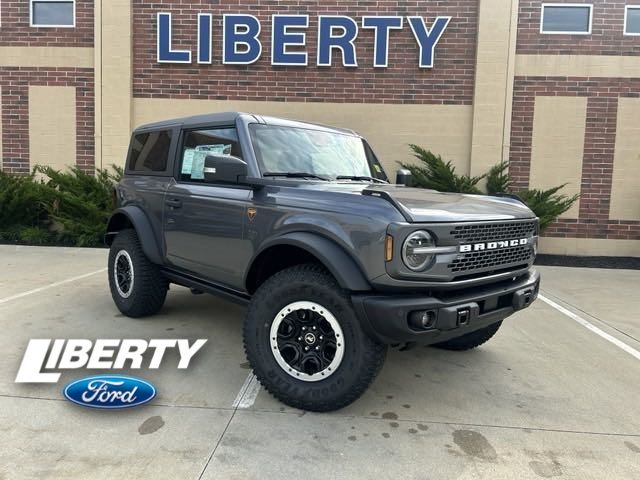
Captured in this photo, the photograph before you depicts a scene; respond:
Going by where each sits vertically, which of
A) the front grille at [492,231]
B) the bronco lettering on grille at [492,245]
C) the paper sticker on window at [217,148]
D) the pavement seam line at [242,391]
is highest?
the paper sticker on window at [217,148]

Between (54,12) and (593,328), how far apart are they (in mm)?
11478

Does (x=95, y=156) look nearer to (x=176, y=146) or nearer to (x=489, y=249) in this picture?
(x=176, y=146)

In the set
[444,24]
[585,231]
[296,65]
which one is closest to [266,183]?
[296,65]

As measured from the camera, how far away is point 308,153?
381cm

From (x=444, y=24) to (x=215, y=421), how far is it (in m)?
9.18

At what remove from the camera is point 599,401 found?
10.9 ft

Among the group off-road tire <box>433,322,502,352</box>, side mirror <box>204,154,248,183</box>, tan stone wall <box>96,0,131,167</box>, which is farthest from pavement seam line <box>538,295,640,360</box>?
tan stone wall <box>96,0,131,167</box>

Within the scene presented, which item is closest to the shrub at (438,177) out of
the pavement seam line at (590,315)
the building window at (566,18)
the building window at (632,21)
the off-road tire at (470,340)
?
the pavement seam line at (590,315)

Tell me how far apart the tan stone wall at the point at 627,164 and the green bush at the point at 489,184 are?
0.91 m

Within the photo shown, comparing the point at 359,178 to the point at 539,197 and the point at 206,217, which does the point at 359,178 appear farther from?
the point at 539,197

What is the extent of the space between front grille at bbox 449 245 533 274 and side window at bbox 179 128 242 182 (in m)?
1.76

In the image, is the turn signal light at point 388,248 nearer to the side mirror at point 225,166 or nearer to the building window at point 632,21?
the side mirror at point 225,166

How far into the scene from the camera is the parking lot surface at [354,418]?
2439 millimetres

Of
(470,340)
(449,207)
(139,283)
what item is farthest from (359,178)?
(139,283)
